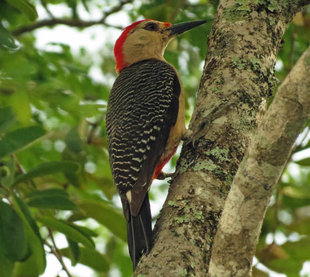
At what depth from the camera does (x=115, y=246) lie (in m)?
6.22

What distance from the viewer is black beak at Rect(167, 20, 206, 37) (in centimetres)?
452

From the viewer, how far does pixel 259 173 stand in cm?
205

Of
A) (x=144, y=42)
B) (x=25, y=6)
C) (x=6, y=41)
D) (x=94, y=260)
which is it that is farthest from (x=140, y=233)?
(x=144, y=42)

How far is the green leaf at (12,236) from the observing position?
96.7 inches

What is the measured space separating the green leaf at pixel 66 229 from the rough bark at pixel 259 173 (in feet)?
3.32

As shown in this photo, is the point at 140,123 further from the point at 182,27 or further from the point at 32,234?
the point at 32,234

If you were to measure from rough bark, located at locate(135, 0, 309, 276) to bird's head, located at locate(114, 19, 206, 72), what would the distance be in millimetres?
1683

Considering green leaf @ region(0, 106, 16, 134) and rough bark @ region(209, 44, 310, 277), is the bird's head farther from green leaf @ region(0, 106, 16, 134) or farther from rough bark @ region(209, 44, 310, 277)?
rough bark @ region(209, 44, 310, 277)

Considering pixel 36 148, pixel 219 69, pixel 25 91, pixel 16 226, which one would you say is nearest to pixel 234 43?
pixel 219 69

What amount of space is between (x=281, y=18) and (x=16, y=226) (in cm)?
213

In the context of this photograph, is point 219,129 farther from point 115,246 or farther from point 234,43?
point 115,246

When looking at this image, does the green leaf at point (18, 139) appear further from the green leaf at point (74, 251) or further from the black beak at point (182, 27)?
the black beak at point (182, 27)

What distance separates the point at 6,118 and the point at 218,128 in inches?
46.0

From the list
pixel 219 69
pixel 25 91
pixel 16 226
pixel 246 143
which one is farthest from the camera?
pixel 25 91
